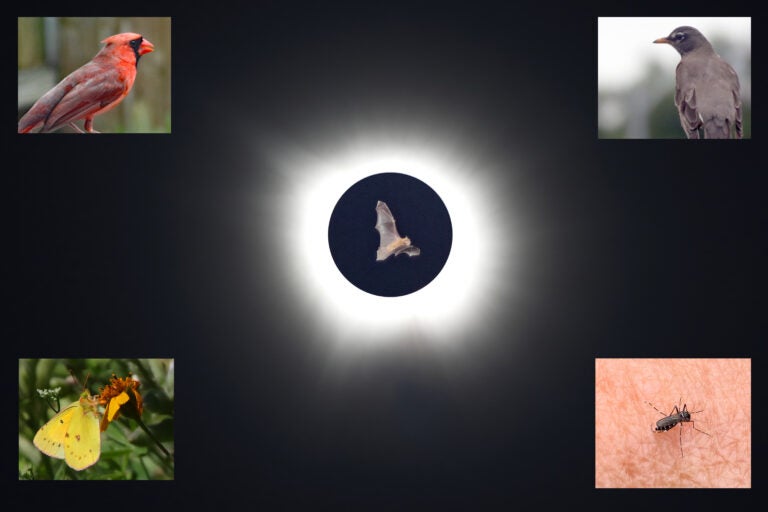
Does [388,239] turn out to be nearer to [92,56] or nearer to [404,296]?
[404,296]

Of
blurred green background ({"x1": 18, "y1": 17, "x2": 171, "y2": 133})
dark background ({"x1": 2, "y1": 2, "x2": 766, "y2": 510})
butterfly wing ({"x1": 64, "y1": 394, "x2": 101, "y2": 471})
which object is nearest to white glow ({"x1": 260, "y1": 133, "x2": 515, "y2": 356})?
dark background ({"x1": 2, "y1": 2, "x2": 766, "y2": 510})

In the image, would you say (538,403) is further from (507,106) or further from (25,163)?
(25,163)

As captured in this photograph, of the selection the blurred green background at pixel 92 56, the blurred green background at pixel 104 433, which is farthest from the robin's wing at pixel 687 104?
the blurred green background at pixel 104 433

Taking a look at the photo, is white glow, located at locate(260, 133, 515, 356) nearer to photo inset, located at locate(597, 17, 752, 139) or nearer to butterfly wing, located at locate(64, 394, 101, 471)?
photo inset, located at locate(597, 17, 752, 139)

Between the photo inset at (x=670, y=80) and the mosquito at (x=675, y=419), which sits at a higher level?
the photo inset at (x=670, y=80)

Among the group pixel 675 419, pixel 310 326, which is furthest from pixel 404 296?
pixel 675 419

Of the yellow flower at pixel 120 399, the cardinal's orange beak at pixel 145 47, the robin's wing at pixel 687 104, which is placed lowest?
the yellow flower at pixel 120 399

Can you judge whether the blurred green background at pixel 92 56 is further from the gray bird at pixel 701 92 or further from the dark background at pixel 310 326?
the gray bird at pixel 701 92
